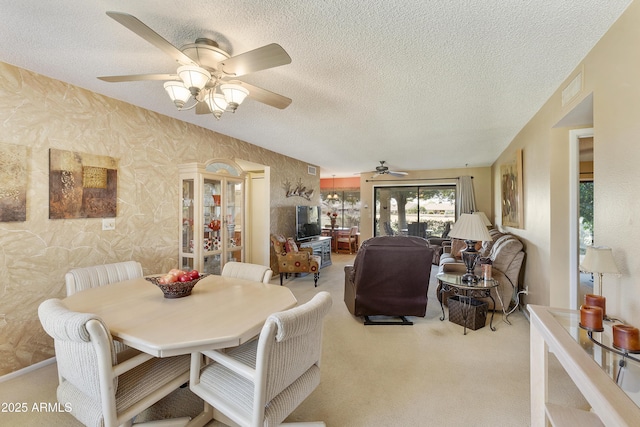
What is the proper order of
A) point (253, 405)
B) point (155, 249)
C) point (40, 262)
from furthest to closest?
point (155, 249), point (40, 262), point (253, 405)

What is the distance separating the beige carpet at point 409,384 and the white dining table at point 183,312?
0.73m

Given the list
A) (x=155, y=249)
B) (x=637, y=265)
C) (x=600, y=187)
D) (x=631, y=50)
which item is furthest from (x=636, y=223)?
(x=155, y=249)

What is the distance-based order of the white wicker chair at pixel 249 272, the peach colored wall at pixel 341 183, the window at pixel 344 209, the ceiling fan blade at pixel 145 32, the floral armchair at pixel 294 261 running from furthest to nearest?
the window at pixel 344 209
the peach colored wall at pixel 341 183
the floral armchair at pixel 294 261
the white wicker chair at pixel 249 272
the ceiling fan blade at pixel 145 32

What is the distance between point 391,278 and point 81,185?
3.16m

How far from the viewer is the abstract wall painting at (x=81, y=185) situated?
7.58 feet

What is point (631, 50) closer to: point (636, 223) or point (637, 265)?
point (636, 223)

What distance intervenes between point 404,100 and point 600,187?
1644 millimetres

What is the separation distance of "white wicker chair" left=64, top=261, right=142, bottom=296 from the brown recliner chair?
2173 mm

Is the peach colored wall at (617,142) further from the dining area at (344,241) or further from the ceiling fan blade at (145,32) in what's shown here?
the dining area at (344,241)

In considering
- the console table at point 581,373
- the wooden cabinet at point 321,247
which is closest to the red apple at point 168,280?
the console table at point 581,373

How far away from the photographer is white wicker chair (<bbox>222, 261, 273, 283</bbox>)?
227 centimetres

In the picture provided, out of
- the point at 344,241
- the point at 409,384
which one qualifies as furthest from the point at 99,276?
the point at 344,241

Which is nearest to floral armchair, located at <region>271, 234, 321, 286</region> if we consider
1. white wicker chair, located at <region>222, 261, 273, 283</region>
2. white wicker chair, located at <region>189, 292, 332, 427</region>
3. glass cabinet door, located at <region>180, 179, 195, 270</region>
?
glass cabinet door, located at <region>180, 179, 195, 270</region>

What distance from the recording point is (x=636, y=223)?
1390mm
